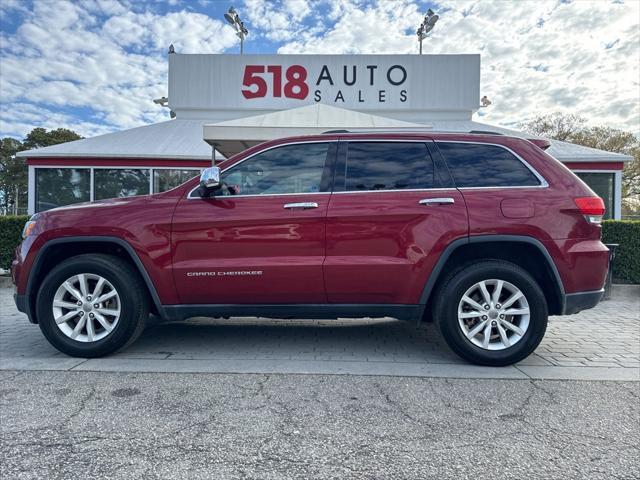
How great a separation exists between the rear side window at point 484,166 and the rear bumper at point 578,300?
967 millimetres

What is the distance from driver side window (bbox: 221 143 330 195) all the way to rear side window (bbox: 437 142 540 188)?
112cm

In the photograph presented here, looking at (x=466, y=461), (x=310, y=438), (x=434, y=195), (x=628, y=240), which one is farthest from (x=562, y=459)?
(x=628, y=240)

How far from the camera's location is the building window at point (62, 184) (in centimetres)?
1234

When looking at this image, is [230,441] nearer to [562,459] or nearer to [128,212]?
[562,459]

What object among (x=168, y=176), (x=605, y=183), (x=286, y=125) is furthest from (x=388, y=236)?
(x=605, y=183)

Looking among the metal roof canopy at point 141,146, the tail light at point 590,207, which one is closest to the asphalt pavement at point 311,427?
the tail light at point 590,207

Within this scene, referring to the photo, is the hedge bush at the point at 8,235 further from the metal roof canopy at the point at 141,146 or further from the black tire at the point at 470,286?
the black tire at the point at 470,286

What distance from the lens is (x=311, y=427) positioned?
2607 mm

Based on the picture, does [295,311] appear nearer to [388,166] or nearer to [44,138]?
[388,166]

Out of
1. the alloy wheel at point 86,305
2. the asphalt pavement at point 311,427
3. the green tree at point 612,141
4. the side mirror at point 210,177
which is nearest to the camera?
the asphalt pavement at point 311,427

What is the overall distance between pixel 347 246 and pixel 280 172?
889 millimetres

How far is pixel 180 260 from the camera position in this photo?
3.68 meters

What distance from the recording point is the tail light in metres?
3.55

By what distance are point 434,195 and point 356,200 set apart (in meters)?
0.65
